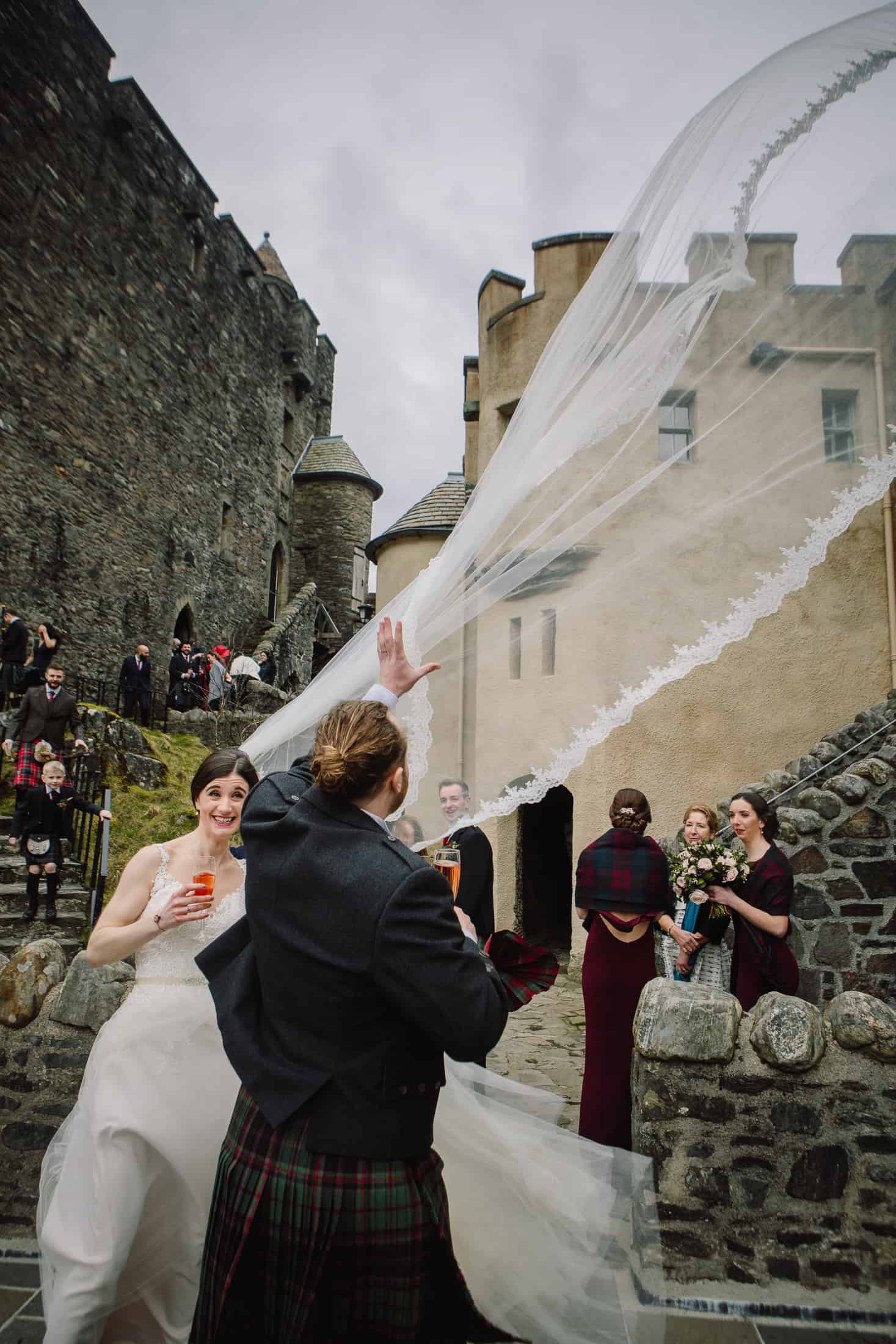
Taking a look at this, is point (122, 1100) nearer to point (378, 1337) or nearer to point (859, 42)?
point (378, 1337)

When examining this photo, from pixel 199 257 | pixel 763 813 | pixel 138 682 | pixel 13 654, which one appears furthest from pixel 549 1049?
pixel 199 257

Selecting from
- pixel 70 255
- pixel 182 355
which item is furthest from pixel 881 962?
pixel 182 355

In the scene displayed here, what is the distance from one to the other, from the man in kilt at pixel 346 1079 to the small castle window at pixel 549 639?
1221 mm

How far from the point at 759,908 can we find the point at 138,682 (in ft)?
47.5

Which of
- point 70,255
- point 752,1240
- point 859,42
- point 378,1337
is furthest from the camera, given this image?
point 70,255

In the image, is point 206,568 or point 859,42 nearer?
point 859,42

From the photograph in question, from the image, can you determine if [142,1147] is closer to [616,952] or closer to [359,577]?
[616,952]

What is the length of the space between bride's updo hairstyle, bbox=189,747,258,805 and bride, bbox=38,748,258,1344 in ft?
1.05

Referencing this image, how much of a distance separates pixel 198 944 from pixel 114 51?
74.6 ft

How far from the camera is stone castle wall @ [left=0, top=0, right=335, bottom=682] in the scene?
55.1 ft

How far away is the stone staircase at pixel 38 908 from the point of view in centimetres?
828

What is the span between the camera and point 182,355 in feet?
73.8

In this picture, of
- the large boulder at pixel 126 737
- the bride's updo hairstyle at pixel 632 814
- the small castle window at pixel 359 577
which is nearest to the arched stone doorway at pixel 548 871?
the large boulder at pixel 126 737

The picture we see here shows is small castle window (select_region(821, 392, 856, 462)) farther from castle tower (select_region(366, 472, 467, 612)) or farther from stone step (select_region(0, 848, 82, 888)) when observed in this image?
castle tower (select_region(366, 472, 467, 612))
